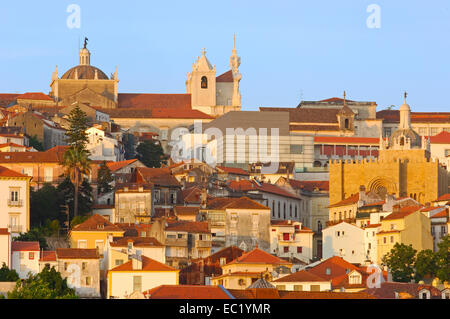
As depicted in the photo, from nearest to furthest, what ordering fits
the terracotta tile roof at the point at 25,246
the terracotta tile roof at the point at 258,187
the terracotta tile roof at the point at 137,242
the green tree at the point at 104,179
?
1. the terracotta tile roof at the point at 25,246
2. the terracotta tile roof at the point at 137,242
3. the green tree at the point at 104,179
4. the terracotta tile roof at the point at 258,187

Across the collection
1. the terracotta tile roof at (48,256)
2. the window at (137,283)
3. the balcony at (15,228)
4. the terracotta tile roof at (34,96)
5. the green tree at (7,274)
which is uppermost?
the terracotta tile roof at (34,96)

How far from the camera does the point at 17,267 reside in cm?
7544

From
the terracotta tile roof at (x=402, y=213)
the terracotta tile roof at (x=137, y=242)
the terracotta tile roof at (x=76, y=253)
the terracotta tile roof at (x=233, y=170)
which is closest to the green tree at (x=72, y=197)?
the terracotta tile roof at (x=137, y=242)

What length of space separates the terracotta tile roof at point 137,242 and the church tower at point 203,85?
8713 centimetres

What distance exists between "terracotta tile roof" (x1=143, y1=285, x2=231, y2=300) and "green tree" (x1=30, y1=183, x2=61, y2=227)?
74.8ft

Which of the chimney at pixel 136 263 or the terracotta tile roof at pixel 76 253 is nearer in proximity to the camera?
the chimney at pixel 136 263

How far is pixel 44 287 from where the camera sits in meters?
67.9

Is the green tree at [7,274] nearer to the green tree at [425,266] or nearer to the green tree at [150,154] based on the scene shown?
the green tree at [425,266]

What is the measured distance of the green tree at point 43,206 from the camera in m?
87.6

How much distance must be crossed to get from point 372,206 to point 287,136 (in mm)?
37587

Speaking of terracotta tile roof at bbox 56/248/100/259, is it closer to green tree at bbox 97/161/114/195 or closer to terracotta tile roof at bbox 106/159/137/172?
green tree at bbox 97/161/114/195

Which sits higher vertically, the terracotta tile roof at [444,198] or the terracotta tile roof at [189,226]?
the terracotta tile roof at [444,198]

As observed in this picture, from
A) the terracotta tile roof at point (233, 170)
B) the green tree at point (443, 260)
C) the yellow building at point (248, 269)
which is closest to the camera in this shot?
the yellow building at point (248, 269)
